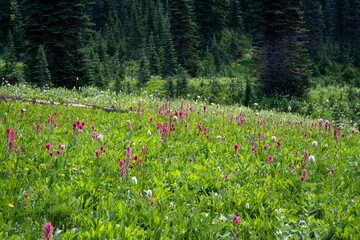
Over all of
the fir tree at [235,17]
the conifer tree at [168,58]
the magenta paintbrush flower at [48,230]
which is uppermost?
the fir tree at [235,17]

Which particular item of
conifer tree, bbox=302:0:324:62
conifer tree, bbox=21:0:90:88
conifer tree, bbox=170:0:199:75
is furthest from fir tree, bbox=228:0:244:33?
conifer tree, bbox=21:0:90:88

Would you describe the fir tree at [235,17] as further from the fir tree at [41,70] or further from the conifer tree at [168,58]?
the fir tree at [41,70]

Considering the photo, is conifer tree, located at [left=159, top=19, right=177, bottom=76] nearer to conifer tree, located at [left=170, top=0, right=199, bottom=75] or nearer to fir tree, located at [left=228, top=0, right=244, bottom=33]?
conifer tree, located at [left=170, top=0, right=199, bottom=75]

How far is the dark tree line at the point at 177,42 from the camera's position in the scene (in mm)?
18250

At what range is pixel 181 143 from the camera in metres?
4.98

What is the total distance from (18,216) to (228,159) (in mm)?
2978

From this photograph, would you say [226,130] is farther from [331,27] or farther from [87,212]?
[331,27]

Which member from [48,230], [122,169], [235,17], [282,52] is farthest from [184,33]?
[48,230]

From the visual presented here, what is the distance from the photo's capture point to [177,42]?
36.4 meters

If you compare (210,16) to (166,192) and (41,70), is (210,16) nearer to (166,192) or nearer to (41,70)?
(41,70)

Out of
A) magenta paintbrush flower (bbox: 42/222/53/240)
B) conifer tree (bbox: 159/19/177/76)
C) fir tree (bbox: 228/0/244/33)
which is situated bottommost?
conifer tree (bbox: 159/19/177/76)

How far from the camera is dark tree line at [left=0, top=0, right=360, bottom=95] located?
1825 cm

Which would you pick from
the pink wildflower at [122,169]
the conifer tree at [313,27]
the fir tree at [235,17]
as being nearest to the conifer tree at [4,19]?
the fir tree at [235,17]

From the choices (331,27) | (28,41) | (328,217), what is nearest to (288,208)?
Result: (328,217)
